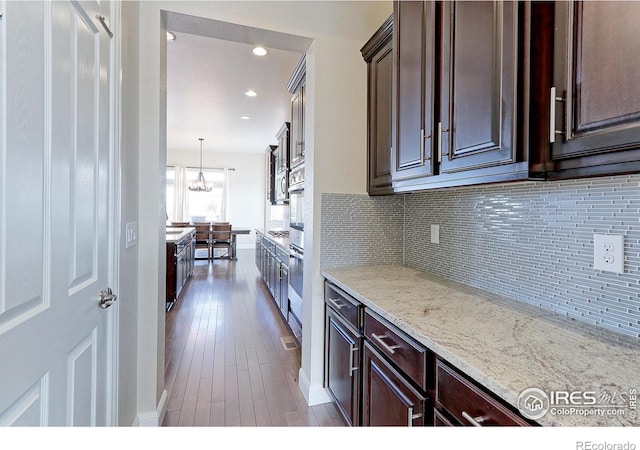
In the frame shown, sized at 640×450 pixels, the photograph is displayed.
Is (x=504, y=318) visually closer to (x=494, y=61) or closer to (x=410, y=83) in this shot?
(x=494, y=61)

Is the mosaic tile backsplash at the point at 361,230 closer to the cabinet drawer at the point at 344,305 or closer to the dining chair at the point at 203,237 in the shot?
the cabinet drawer at the point at 344,305

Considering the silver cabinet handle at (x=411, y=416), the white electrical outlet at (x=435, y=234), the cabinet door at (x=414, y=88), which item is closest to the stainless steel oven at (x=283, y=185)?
the white electrical outlet at (x=435, y=234)

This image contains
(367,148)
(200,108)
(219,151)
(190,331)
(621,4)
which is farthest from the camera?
(219,151)

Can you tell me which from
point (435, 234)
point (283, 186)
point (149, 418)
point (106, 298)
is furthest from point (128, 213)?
point (283, 186)

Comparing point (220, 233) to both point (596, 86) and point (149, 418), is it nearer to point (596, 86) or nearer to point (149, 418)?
point (149, 418)

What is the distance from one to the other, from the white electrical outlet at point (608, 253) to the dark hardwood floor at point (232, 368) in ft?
4.99

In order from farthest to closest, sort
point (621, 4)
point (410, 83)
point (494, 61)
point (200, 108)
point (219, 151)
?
1. point (219, 151)
2. point (200, 108)
3. point (410, 83)
4. point (494, 61)
5. point (621, 4)

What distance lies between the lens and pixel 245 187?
9.06 m

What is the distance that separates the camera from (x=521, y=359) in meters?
0.79

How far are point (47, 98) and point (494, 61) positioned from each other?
138cm

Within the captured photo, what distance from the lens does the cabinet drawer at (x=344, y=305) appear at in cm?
148

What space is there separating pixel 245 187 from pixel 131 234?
770 cm

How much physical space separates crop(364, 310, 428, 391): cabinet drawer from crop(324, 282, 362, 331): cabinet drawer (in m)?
0.07

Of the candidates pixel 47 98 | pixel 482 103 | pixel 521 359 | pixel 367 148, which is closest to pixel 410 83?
pixel 482 103
